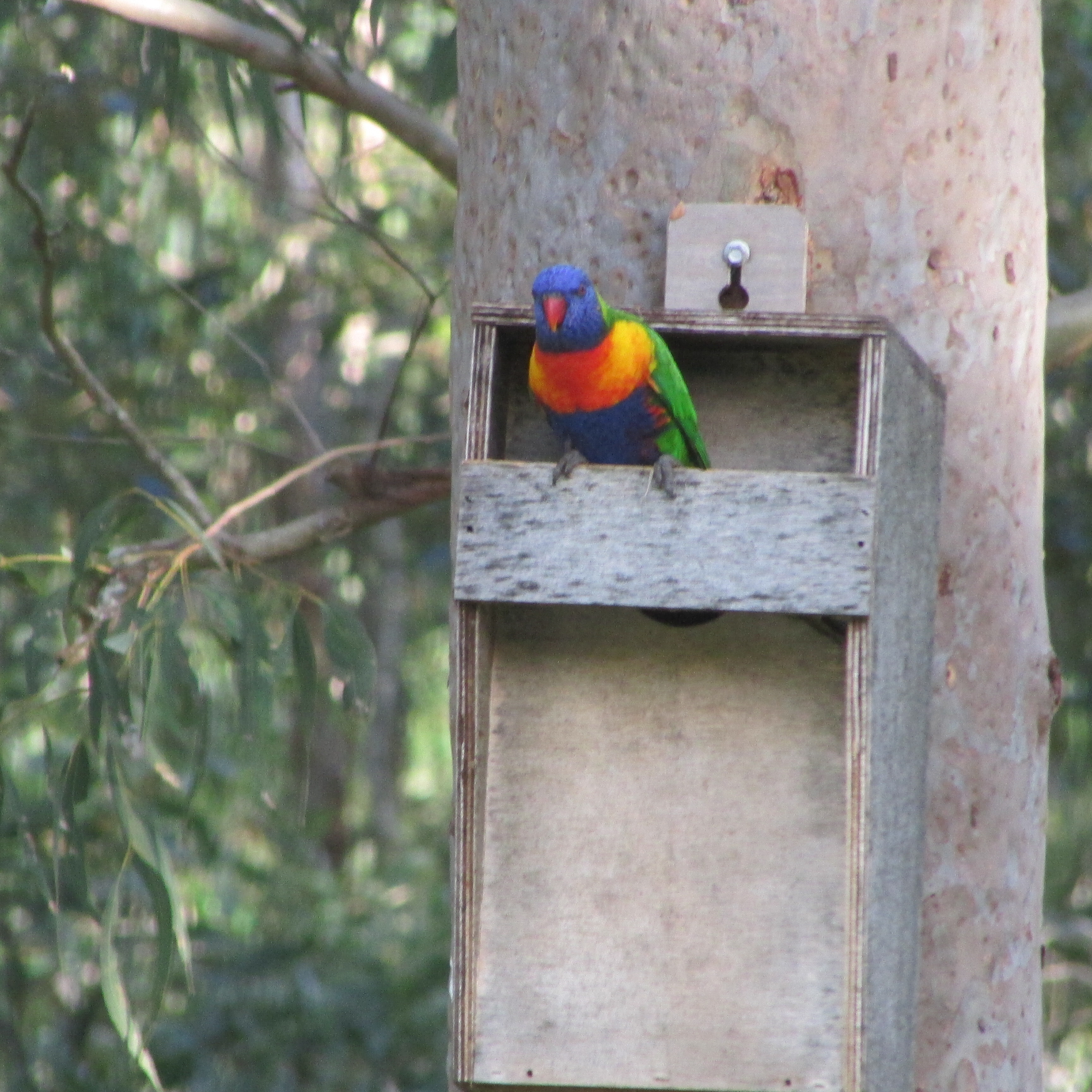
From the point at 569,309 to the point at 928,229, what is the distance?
45cm

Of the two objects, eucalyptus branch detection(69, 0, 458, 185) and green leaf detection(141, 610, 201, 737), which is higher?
eucalyptus branch detection(69, 0, 458, 185)

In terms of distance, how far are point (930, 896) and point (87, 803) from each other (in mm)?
3353

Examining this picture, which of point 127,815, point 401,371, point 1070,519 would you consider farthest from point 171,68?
point 1070,519

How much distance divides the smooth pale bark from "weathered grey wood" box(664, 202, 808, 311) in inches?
1.8

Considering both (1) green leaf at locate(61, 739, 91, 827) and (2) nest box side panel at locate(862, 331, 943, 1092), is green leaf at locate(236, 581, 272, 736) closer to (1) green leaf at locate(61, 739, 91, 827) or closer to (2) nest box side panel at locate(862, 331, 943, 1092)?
(1) green leaf at locate(61, 739, 91, 827)

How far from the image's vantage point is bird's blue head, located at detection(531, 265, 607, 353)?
5.44ft

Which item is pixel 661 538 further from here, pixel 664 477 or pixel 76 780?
pixel 76 780

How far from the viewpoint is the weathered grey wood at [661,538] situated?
1492mm

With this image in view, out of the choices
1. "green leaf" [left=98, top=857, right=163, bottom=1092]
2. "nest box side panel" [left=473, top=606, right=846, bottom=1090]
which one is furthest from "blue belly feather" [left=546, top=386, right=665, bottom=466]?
"green leaf" [left=98, top=857, right=163, bottom=1092]

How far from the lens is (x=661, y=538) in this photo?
1.51m

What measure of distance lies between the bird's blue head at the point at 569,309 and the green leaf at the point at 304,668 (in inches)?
48.8

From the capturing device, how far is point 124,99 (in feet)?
15.2

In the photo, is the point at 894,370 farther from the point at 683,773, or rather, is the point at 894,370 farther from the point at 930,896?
the point at 930,896

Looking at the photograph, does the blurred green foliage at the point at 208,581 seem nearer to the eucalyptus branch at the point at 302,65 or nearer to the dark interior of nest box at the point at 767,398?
the eucalyptus branch at the point at 302,65
